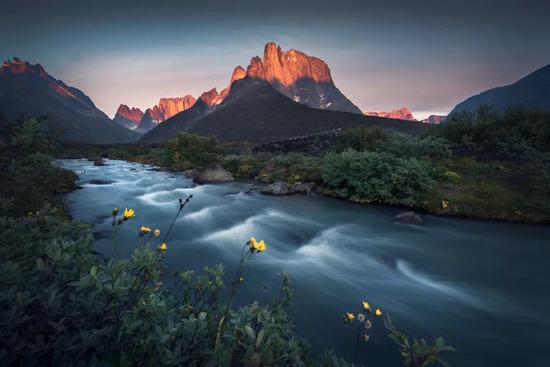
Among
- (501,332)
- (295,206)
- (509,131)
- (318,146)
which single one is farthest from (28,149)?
(318,146)

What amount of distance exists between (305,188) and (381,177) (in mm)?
5374

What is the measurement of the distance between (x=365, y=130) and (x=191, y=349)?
25.7 meters

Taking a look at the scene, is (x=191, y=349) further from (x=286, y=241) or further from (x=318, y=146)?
(x=318, y=146)

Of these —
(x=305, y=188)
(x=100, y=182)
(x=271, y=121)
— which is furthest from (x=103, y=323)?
(x=271, y=121)

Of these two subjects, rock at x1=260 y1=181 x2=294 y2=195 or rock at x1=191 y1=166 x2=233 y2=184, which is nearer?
rock at x1=260 y1=181 x2=294 y2=195

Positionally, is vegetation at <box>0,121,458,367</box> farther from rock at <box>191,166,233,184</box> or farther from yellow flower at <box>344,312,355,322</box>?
rock at <box>191,166,233,184</box>

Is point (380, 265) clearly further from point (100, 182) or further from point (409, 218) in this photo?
point (100, 182)

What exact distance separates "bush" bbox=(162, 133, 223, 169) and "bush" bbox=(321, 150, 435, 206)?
63.7 ft

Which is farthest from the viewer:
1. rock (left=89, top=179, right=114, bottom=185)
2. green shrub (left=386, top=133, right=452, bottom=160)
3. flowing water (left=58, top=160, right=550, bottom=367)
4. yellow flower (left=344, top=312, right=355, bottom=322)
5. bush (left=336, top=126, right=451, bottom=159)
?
rock (left=89, top=179, right=114, bottom=185)

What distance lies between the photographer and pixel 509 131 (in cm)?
2042

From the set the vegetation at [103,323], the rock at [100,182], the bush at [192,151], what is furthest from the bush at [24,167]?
the bush at [192,151]

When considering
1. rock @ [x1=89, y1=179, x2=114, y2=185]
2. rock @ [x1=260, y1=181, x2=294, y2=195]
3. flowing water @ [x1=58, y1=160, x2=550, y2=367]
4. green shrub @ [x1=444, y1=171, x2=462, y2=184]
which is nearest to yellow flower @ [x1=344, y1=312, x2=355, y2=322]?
flowing water @ [x1=58, y1=160, x2=550, y2=367]

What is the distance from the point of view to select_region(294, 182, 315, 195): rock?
65.0ft

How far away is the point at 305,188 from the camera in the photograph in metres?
20.0
